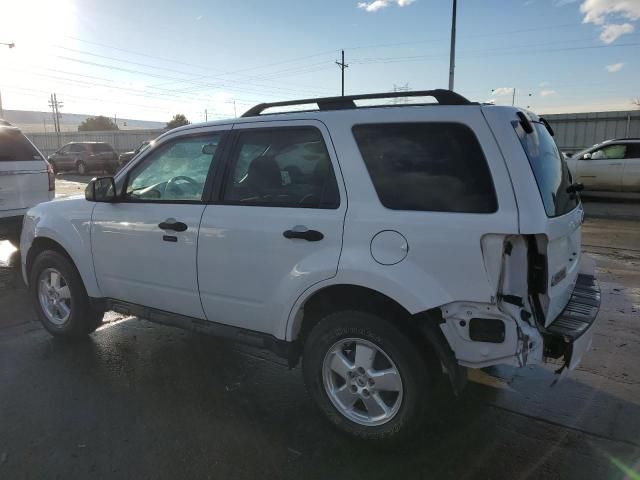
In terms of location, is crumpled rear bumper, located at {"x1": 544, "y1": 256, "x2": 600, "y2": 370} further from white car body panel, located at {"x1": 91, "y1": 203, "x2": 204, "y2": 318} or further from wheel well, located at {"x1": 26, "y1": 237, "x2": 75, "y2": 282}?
wheel well, located at {"x1": 26, "y1": 237, "x2": 75, "y2": 282}

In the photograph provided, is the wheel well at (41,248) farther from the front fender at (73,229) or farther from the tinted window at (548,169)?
the tinted window at (548,169)

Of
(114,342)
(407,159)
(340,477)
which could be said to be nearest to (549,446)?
(340,477)

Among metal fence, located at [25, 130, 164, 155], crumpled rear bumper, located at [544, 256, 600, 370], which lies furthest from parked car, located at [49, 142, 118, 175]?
crumpled rear bumper, located at [544, 256, 600, 370]

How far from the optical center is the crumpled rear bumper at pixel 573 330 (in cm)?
261

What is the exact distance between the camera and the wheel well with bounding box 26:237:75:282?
456 centimetres

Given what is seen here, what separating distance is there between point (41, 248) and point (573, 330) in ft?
14.5

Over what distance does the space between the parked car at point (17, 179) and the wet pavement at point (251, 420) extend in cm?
322

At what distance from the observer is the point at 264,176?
337 cm

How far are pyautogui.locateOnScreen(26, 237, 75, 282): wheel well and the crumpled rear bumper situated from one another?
386cm

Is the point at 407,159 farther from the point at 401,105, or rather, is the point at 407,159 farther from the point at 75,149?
the point at 75,149

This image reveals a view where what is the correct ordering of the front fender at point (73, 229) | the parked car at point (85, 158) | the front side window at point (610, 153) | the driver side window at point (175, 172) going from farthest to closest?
1. the parked car at point (85, 158)
2. the front side window at point (610, 153)
3. the front fender at point (73, 229)
4. the driver side window at point (175, 172)

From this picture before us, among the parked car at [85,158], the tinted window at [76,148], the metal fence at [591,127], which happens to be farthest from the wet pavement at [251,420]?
the tinted window at [76,148]

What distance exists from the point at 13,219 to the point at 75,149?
2269 cm

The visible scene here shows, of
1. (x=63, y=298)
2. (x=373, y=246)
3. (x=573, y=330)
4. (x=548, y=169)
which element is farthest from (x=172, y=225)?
(x=573, y=330)
